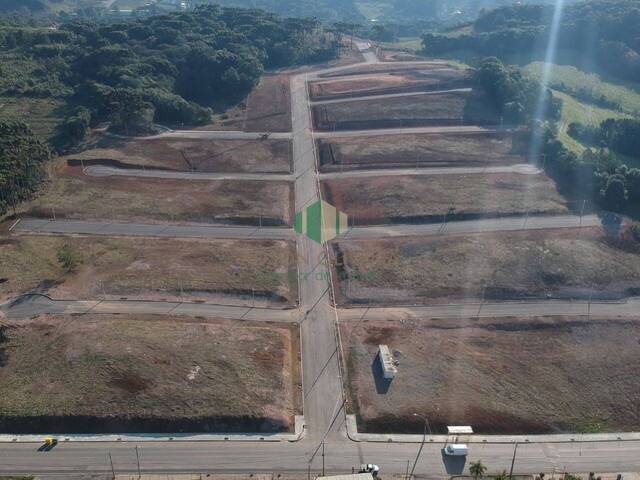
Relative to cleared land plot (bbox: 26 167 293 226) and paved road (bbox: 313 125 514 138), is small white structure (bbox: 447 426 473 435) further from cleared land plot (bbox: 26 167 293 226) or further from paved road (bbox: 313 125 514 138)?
paved road (bbox: 313 125 514 138)

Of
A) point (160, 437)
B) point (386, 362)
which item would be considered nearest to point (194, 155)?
point (386, 362)

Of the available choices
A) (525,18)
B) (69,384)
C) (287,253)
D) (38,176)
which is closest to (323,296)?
(287,253)

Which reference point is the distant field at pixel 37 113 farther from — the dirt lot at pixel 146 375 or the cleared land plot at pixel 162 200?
the dirt lot at pixel 146 375

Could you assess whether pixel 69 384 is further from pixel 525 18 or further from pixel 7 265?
pixel 525 18

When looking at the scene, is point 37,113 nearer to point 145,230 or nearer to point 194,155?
point 194,155

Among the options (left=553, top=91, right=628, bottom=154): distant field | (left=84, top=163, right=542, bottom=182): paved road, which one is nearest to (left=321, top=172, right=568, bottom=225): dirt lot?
(left=84, top=163, right=542, bottom=182): paved road

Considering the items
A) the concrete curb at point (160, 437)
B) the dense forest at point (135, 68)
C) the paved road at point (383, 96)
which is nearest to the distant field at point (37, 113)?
the dense forest at point (135, 68)
